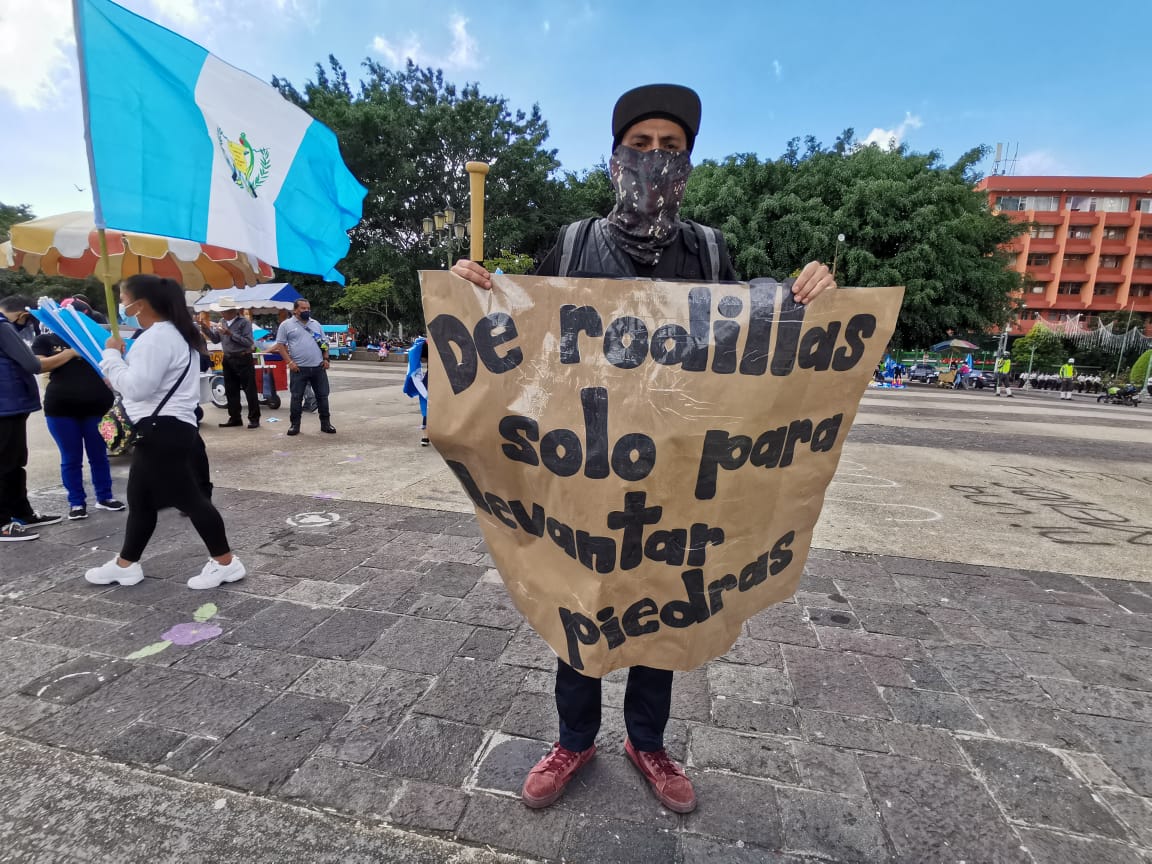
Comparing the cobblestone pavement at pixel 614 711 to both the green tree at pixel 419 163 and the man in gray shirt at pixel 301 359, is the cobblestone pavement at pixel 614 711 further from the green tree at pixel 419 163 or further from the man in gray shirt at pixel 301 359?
the green tree at pixel 419 163

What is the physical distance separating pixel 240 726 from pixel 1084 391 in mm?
38675

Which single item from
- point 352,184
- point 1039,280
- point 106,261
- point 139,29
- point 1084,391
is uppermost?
point 1039,280

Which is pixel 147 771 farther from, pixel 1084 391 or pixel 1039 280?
pixel 1039 280

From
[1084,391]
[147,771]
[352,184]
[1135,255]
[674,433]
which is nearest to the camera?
[674,433]

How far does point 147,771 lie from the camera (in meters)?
1.85

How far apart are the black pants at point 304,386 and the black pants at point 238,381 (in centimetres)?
87

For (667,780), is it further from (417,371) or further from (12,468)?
(417,371)

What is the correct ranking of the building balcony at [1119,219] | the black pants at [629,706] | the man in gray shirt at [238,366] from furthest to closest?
the building balcony at [1119,219], the man in gray shirt at [238,366], the black pants at [629,706]

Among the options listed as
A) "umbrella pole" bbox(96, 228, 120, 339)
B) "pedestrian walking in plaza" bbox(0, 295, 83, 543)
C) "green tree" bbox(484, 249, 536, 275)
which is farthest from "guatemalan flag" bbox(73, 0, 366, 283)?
"green tree" bbox(484, 249, 536, 275)

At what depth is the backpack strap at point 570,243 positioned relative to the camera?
1764 millimetres

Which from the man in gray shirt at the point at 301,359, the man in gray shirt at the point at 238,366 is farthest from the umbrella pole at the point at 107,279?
the man in gray shirt at the point at 238,366

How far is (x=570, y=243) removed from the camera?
5.87 ft

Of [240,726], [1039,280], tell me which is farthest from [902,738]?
[1039,280]

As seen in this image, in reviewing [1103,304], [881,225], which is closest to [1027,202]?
[1103,304]
